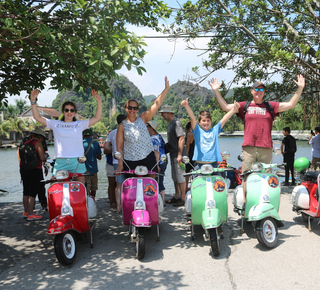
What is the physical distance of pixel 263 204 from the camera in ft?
14.2

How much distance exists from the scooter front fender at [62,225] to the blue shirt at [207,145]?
6.42 feet

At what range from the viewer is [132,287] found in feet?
10.8

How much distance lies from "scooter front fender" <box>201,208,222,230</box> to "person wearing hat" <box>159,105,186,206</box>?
2.14 metres

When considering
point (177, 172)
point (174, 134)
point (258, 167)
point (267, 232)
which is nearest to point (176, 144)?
point (174, 134)

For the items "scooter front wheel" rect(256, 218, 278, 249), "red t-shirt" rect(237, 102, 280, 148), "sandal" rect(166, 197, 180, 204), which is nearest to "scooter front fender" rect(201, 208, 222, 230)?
"scooter front wheel" rect(256, 218, 278, 249)

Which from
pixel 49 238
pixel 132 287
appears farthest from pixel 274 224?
pixel 49 238

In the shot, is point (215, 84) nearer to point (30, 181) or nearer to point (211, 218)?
point (211, 218)

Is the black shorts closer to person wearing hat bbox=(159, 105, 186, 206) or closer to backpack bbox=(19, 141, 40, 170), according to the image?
person wearing hat bbox=(159, 105, 186, 206)

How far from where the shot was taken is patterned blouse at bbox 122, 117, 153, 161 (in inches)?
179

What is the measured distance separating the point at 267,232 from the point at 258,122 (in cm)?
160

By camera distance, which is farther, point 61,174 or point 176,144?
point 176,144

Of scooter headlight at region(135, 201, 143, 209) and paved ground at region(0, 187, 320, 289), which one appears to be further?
scooter headlight at region(135, 201, 143, 209)

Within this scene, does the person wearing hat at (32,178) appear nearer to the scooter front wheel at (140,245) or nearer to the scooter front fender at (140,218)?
the scooter front fender at (140,218)

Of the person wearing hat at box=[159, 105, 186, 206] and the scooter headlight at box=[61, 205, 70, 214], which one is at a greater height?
the person wearing hat at box=[159, 105, 186, 206]
